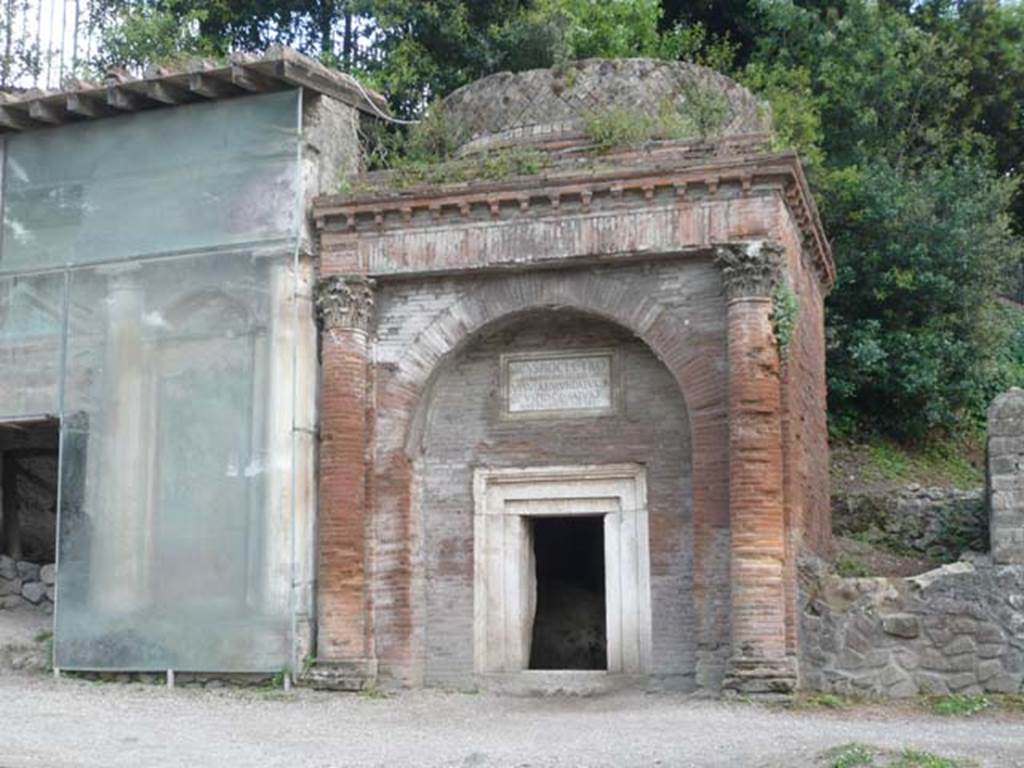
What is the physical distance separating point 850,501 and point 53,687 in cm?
1067

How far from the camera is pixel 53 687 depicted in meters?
14.3

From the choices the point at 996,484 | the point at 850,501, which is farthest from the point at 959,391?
the point at 996,484

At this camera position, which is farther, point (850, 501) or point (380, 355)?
point (850, 501)

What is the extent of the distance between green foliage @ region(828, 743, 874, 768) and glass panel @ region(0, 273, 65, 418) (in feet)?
32.1

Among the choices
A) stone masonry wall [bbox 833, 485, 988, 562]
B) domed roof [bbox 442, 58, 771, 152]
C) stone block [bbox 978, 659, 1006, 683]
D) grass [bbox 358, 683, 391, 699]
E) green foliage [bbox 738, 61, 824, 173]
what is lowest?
grass [bbox 358, 683, 391, 699]

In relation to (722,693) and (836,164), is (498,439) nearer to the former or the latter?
(722,693)

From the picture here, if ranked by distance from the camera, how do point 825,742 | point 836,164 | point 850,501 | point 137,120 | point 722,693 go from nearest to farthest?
point 825,742 → point 722,693 → point 137,120 → point 850,501 → point 836,164

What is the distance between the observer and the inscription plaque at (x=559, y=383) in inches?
579

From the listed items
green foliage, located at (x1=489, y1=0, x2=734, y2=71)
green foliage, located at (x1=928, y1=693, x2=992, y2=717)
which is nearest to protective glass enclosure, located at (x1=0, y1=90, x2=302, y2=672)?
green foliage, located at (x1=928, y1=693, x2=992, y2=717)

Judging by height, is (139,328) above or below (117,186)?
below

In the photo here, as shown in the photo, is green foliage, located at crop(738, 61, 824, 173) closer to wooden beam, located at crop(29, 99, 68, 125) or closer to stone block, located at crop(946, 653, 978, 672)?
stone block, located at crop(946, 653, 978, 672)

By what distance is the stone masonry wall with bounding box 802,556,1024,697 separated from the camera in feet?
42.6

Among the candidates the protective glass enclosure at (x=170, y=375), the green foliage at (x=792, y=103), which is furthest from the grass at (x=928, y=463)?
the protective glass enclosure at (x=170, y=375)

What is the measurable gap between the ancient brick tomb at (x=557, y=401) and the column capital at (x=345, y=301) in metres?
0.02
